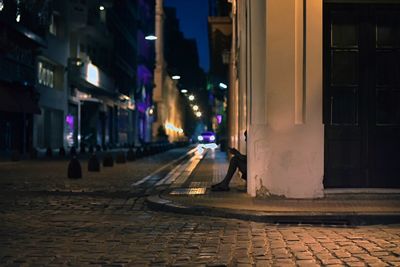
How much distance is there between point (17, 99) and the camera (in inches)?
1478

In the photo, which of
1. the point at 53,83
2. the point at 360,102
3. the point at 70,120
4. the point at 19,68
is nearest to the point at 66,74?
the point at 53,83

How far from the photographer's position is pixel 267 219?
31.9 feet

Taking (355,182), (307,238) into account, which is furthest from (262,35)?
(307,238)

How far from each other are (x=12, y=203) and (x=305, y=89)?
6229 millimetres

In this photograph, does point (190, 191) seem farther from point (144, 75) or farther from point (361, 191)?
point (144, 75)

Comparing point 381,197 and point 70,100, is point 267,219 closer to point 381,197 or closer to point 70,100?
point 381,197

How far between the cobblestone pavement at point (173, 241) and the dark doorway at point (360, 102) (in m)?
3.12

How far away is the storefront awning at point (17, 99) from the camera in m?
35.4

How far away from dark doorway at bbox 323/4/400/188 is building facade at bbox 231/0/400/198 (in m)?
0.02

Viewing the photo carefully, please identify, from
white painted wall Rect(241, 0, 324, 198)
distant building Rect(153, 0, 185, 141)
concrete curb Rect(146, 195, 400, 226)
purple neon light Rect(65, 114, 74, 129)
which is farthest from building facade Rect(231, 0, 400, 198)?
distant building Rect(153, 0, 185, 141)

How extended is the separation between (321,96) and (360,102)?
1048 millimetres

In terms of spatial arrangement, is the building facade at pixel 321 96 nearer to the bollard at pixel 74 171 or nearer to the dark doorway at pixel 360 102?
the dark doorway at pixel 360 102

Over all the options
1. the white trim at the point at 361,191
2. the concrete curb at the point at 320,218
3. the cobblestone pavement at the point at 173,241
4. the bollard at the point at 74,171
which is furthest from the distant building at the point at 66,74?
the concrete curb at the point at 320,218

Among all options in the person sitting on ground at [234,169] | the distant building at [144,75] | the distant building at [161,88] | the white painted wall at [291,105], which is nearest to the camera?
the white painted wall at [291,105]
